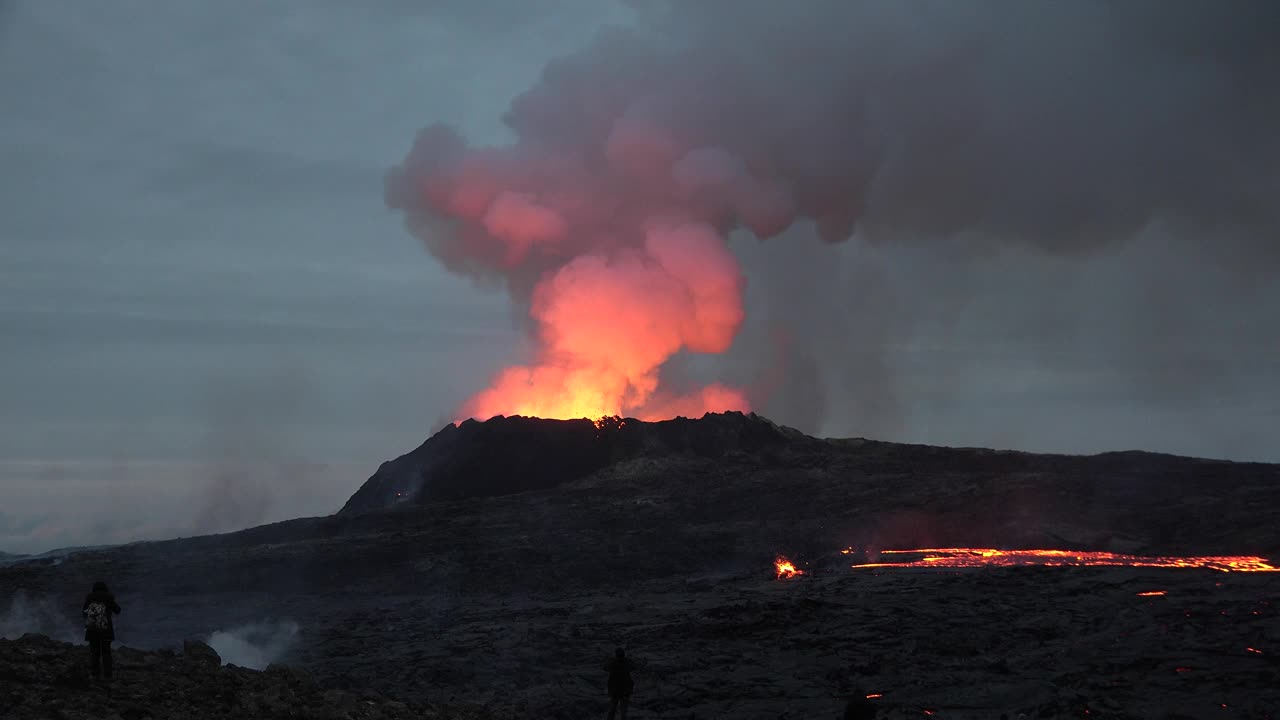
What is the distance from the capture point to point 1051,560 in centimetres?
5297

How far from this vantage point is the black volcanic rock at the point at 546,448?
85.9m

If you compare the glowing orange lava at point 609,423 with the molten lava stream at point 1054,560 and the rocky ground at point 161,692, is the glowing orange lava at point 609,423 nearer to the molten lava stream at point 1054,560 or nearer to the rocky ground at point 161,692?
the molten lava stream at point 1054,560

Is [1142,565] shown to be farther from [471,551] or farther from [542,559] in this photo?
[471,551]

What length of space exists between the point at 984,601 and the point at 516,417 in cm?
5447

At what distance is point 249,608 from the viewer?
53094 millimetres

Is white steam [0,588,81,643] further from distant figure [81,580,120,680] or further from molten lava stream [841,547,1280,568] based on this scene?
molten lava stream [841,547,1280,568]

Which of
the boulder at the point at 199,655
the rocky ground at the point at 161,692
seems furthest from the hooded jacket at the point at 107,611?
the boulder at the point at 199,655

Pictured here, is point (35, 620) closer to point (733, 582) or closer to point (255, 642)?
point (255, 642)

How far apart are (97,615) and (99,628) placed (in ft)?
1.00

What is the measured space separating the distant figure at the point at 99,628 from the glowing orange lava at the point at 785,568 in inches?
1377

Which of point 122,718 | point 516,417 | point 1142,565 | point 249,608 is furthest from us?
point 516,417

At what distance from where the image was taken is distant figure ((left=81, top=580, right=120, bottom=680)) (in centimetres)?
2308

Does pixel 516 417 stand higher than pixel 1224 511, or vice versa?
pixel 516 417

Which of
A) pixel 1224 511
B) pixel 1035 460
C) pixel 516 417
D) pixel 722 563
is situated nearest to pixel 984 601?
pixel 722 563
